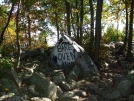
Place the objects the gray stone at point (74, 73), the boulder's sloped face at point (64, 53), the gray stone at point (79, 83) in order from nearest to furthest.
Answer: the gray stone at point (79, 83), the gray stone at point (74, 73), the boulder's sloped face at point (64, 53)

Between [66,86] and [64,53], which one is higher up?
[64,53]

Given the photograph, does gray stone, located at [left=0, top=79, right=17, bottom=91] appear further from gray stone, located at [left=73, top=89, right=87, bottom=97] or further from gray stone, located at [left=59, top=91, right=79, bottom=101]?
gray stone, located at [left=73, top=89, right=87, bottom=97]

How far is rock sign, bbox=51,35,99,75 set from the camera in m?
12.4

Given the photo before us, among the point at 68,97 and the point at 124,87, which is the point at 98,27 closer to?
the point at 124,87

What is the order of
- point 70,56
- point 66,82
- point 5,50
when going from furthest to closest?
point 5,50, point 70,56, point 66,82

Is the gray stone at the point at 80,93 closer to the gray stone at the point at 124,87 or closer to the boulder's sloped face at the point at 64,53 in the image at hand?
the gray stone at the point at 124,87

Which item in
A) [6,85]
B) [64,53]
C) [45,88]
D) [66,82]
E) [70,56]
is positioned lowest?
[66,82]

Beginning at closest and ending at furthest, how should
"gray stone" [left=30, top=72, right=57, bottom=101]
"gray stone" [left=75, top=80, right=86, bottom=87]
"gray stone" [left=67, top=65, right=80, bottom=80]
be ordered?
"gray stone" [left=30, top=72, right=57, bottom=101] < "gray stone" [left=75, top=80, right=86, bottom=87] < "gray stone" [left=67, top=65, right=80, bottom=80]

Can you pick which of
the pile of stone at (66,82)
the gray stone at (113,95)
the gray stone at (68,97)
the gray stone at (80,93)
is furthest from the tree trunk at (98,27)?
the gray stone at (68,97)

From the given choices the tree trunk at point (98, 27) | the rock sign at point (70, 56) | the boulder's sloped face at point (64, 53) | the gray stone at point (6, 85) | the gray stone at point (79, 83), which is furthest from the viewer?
the tree trunk at point (98, 27)

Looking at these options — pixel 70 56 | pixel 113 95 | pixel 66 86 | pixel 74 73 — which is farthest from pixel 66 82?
pixel 70 56

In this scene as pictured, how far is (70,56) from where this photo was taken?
12758 millimetres

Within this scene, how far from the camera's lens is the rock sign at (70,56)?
40.8ft

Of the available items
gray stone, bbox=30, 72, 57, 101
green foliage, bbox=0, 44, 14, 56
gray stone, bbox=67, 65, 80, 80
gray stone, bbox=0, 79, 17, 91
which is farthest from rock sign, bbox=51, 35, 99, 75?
gray stone, bbox=0, 79, 17, 91
